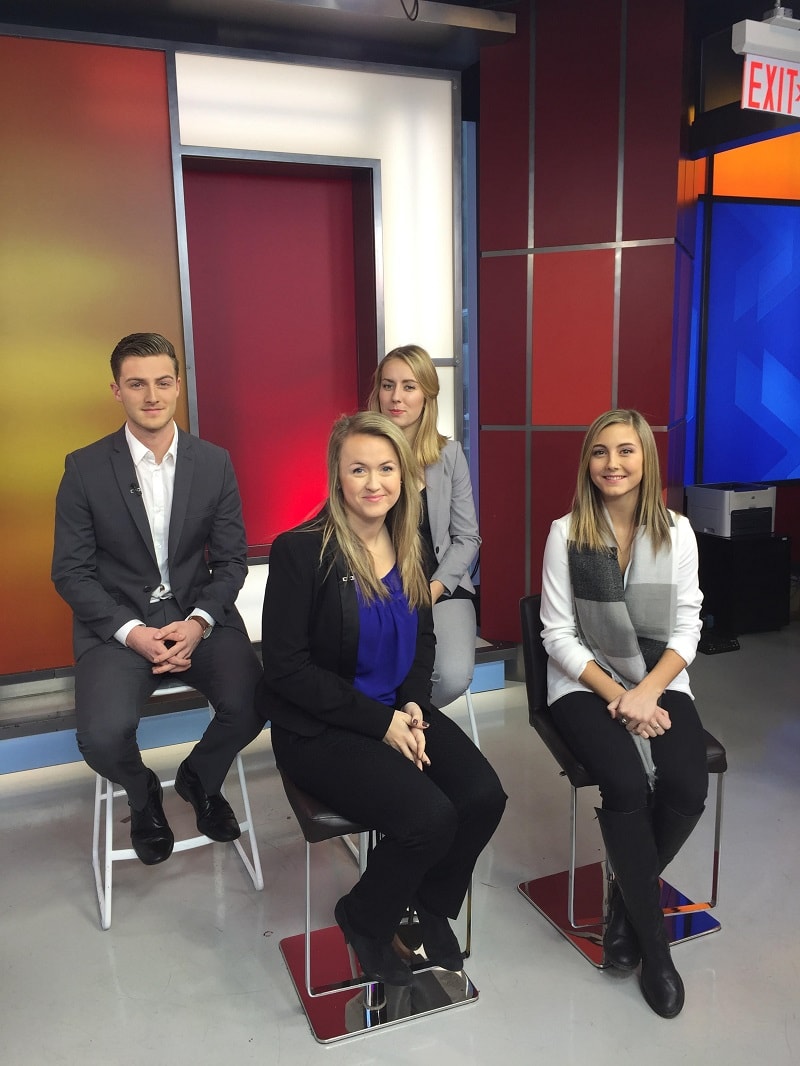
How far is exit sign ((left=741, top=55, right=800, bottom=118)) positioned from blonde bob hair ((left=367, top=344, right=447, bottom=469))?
4.35ft

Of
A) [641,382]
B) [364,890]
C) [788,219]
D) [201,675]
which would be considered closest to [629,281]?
[641,382]

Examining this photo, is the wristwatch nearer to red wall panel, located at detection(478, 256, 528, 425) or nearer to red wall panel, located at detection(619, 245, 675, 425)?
red wall panel, located at detection(478, 256, 528, 425)

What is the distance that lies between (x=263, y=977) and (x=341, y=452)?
1.38m

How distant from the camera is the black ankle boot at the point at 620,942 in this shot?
7.20 ft

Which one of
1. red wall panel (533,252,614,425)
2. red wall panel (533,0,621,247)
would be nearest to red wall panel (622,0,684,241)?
red wall panel (533,0,621,247)

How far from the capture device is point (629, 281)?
400 centimetres

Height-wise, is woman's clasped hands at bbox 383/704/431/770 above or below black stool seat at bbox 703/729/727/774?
above

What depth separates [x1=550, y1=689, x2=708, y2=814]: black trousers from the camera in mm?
2127

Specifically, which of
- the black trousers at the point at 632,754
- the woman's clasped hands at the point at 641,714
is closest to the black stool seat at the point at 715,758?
the black trousers at the point at 632,754

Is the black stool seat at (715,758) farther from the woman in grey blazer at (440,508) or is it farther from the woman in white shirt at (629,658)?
the woman in grey blazer at (440,508)

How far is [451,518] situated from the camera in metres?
3.08

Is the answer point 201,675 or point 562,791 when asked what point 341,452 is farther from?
point 562,791

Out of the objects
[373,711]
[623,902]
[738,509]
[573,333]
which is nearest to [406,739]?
[373,711]

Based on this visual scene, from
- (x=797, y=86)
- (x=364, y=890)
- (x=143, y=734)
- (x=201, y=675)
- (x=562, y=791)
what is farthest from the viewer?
(x=143, y=734)
